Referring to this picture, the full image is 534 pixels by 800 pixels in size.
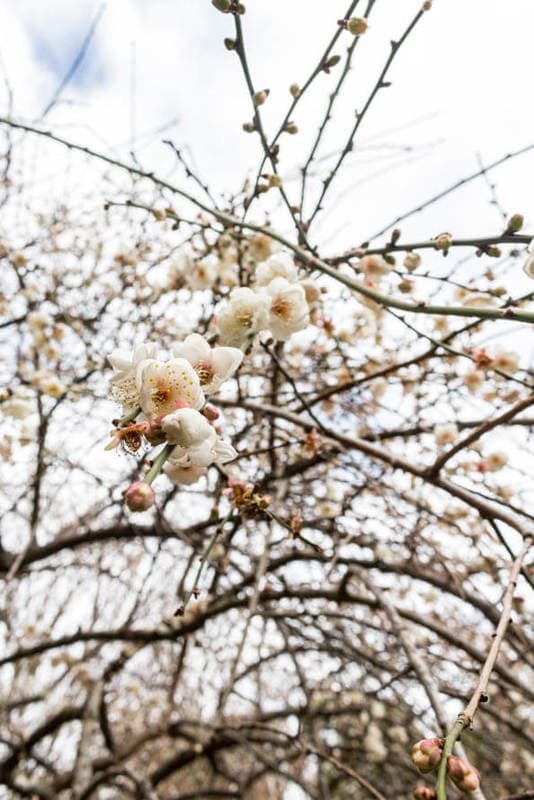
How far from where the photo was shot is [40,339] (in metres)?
3.40

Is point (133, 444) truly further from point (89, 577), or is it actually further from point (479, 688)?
point (89, 577)

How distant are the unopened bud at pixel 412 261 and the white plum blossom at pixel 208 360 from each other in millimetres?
914

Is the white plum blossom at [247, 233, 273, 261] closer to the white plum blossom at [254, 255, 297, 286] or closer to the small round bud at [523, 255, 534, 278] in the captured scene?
the white plum blossom at [254, 255, 297, 286]

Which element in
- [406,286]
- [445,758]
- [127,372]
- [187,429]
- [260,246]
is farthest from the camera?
[260,246]

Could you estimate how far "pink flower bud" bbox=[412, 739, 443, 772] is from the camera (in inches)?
30.1

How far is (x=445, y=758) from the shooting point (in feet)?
2.28

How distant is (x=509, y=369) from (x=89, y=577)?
5014 millimetres

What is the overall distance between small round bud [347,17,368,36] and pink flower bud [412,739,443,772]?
1548 millimetres

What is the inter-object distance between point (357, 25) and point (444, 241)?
578 mm

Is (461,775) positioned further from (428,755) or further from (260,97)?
(260,97)

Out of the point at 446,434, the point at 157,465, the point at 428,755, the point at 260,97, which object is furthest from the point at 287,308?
the point at 446,434

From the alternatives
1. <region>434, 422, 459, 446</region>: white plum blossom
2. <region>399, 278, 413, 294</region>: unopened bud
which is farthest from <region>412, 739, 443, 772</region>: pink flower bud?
<region>434, 422, 459, 446</region>: white plum blossom

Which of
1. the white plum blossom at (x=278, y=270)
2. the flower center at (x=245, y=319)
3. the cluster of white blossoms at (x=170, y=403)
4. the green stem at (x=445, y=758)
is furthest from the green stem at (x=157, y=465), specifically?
the white plum blossom at (x=278, y=270)

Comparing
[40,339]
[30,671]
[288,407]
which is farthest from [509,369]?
[30,671]
